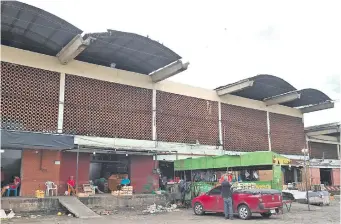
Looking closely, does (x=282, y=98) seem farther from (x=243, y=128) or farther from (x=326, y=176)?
(x=326, y=176)

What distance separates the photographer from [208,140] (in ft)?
92.5

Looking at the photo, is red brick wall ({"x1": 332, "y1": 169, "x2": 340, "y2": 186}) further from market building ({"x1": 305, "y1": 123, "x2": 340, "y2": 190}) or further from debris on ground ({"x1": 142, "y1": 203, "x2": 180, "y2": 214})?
debris on ground ({"x1": 142, "y1": 203, "x2": 180, "y2": 214})

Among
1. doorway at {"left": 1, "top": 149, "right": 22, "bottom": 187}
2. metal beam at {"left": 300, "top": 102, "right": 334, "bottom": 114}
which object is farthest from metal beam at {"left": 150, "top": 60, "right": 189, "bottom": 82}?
metal beam at {"left": 300, "top": 102, "right": 334, "bottom": 114}

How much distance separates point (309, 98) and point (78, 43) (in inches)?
904

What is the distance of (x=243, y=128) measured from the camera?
30.8 meters

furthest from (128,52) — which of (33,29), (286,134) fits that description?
(286,134)

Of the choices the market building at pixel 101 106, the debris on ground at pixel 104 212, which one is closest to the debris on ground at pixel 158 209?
the debris on ground at pixel 104 212

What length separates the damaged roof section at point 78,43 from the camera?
17938 mm

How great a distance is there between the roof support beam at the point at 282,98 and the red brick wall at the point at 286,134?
1.50 m

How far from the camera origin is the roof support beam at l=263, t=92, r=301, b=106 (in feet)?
102

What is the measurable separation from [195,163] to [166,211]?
5.48m

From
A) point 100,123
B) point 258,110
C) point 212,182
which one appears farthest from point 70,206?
point 258,110

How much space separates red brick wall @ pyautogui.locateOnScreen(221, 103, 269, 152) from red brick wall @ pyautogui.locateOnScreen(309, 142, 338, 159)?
9.76 meters

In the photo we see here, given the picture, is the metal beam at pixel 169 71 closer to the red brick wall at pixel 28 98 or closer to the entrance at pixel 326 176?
the red brick wall at pixel 28 98
